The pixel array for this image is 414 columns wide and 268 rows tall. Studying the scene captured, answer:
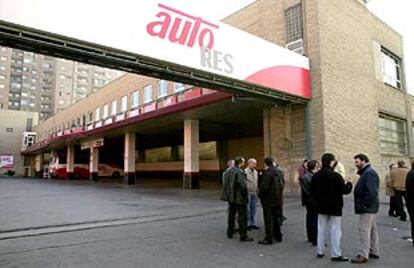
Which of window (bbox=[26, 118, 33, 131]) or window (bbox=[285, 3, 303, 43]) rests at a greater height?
window (bbox=[26, 118, 33, 131])

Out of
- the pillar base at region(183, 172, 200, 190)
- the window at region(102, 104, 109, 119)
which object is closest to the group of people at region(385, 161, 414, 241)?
the pillar base at region(183, 172, 200, 190)

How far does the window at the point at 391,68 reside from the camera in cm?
2189

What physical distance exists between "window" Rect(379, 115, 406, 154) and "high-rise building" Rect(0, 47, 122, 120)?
8648 centimetres

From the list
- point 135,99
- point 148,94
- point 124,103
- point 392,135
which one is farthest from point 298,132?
point 124,103

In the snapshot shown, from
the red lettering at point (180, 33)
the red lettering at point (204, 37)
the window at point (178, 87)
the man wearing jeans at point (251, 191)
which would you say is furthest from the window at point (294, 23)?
the man wearing jeans at point (251, 191)

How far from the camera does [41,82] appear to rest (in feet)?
345

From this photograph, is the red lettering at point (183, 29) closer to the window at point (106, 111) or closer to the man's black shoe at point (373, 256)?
the man's black shoe at point (373, 256)

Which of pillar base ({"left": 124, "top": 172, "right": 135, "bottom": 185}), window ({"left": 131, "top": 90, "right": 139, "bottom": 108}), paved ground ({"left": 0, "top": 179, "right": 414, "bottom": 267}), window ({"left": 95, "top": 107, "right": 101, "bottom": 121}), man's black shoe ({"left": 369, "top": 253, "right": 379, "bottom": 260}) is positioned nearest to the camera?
paved ground ({"left": 0, "top": 179, "right": 414, "bottom": 267})

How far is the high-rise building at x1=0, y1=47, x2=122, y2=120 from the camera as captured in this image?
99500mm

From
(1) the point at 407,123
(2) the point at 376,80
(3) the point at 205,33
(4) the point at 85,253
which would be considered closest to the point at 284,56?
(3) the point at 205,33

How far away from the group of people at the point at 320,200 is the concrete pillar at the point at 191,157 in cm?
1352

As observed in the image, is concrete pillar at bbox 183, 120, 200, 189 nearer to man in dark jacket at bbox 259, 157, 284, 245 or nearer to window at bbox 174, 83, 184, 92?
window at bbox 174, 83, 184, 92

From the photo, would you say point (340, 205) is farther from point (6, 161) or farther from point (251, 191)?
point (6, 161)

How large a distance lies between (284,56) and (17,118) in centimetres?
6898
